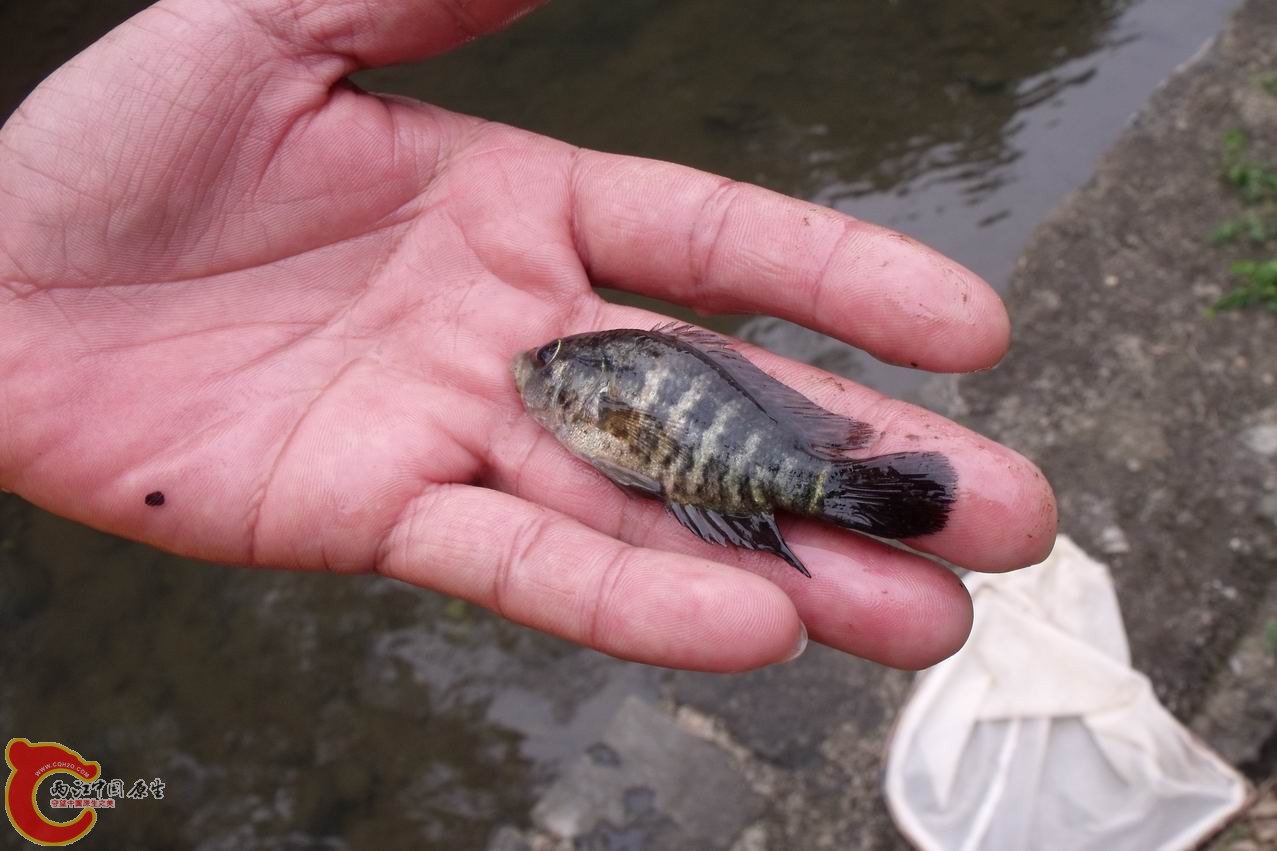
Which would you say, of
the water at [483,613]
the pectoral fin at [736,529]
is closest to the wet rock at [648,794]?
the water at [483,613]

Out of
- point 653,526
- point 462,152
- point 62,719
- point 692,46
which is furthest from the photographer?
point 692,46

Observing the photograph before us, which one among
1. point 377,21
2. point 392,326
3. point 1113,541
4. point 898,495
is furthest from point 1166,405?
point 377,21

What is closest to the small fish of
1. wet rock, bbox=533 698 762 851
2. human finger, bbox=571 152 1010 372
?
human finger, bbox=571 152 1010 372

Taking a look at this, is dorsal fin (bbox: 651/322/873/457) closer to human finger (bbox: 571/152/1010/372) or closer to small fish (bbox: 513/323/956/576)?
small fish (bbox: 513/323/956/576)

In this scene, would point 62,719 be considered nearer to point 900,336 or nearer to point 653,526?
point 653,526

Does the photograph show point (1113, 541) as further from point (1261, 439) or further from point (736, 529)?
point (736, 529)

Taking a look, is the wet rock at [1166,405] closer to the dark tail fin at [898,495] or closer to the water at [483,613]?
the water at [483,613]

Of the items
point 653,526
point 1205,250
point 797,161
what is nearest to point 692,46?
point 797,161
